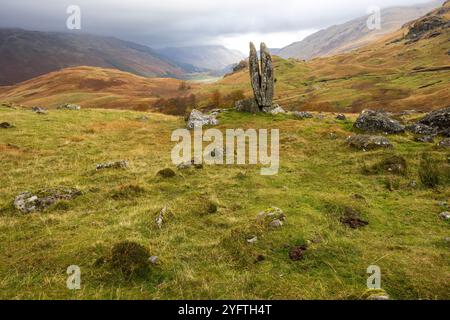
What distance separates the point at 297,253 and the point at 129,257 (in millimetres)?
5794

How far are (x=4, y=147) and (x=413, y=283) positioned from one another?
31809 mm

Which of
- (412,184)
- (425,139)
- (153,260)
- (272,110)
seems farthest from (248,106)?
(153,260)

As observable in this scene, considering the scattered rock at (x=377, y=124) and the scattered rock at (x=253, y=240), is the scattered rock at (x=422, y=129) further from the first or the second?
the scattered rock at (x=253, y=240)

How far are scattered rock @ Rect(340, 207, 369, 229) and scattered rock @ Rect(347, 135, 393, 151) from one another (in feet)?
43.5

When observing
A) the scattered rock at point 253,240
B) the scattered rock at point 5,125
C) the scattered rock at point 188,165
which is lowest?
the scattered rock at point 253,240

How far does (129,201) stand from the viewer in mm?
18453

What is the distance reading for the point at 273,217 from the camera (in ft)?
50.0

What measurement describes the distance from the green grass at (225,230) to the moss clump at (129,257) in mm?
260

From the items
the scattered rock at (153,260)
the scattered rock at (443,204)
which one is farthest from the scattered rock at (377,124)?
the scattered rock at (153,260)

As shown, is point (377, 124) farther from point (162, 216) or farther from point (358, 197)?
point (162, 216)

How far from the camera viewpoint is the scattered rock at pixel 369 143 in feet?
93.5

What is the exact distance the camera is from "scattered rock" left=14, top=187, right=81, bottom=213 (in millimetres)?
17078
